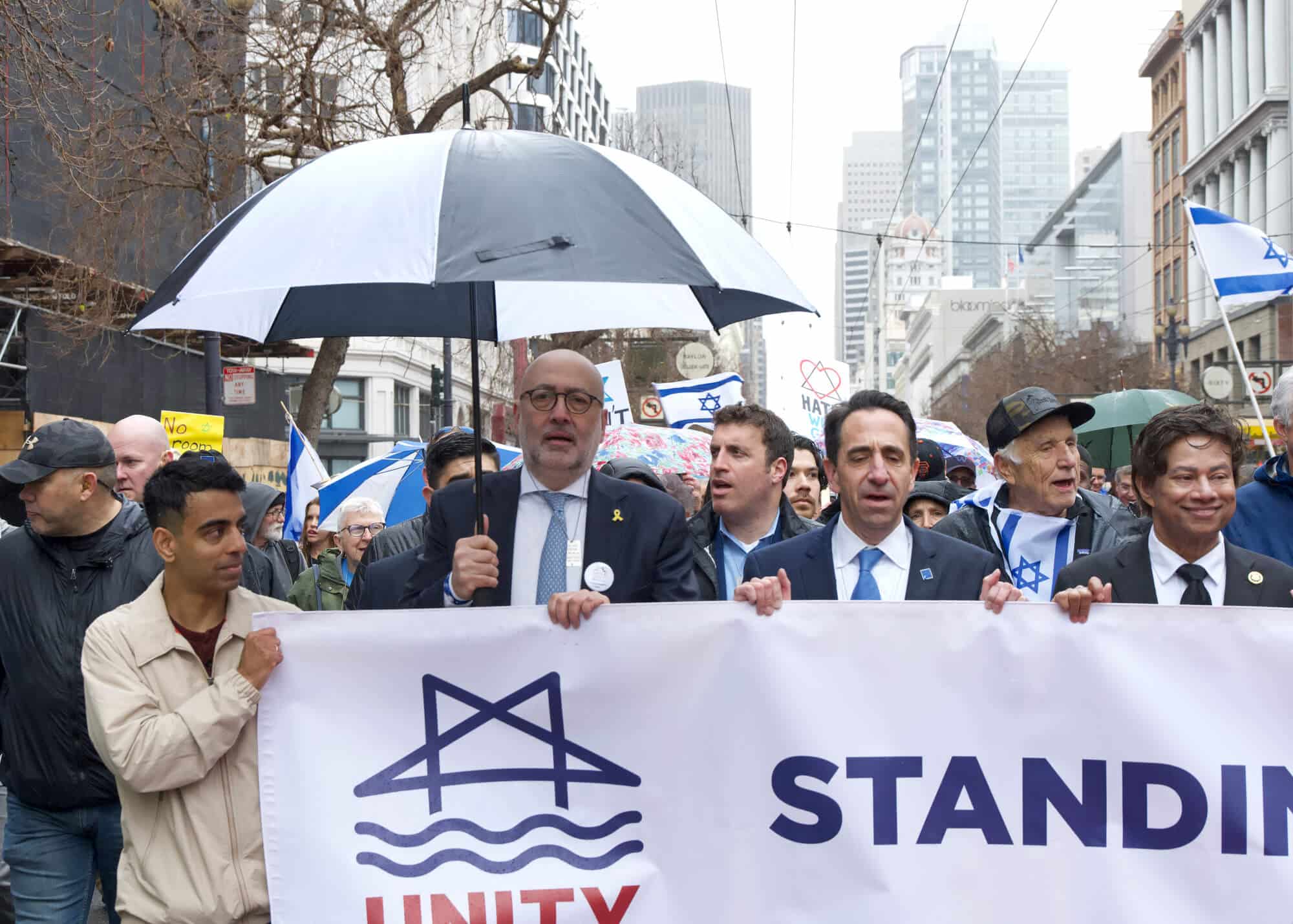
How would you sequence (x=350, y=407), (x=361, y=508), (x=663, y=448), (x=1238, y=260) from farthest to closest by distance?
(x=350, y=407) < (x=663, y=448) < (x=1238, y=260) < (x=361, y=508)

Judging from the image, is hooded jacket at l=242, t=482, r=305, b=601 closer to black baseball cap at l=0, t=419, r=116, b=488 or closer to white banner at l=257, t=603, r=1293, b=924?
black baseball cap at l=0, t=419, r=116, b=488

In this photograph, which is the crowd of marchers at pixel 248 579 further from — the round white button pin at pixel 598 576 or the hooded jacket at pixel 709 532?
the hooded jacket at pixel 709 532

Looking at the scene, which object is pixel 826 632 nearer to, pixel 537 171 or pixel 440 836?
pixel 440 836

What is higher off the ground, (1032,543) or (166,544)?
(166,544)

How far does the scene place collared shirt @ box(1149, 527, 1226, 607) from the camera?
3.75 metres

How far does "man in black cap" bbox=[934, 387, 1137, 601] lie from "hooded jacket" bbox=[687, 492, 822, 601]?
55cm

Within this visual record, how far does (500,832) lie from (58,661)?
147 cm

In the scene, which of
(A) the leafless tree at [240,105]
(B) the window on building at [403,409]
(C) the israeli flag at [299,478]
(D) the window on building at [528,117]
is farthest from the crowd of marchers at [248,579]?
(B) the window on building at [403,409]

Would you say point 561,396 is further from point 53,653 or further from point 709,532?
point 53,653

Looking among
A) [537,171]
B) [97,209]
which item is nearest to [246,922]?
[537,171]

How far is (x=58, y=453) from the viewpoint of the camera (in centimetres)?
416

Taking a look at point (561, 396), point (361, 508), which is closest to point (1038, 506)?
point (561, 396)

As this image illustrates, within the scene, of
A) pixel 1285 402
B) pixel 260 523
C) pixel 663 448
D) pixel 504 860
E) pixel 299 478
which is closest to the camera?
pixel 504 860

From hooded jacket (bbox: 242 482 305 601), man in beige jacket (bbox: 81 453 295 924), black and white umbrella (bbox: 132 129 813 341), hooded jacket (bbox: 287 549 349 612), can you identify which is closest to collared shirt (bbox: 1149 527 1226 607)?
black and white umbrella (bbox: 132 129 813 341)
